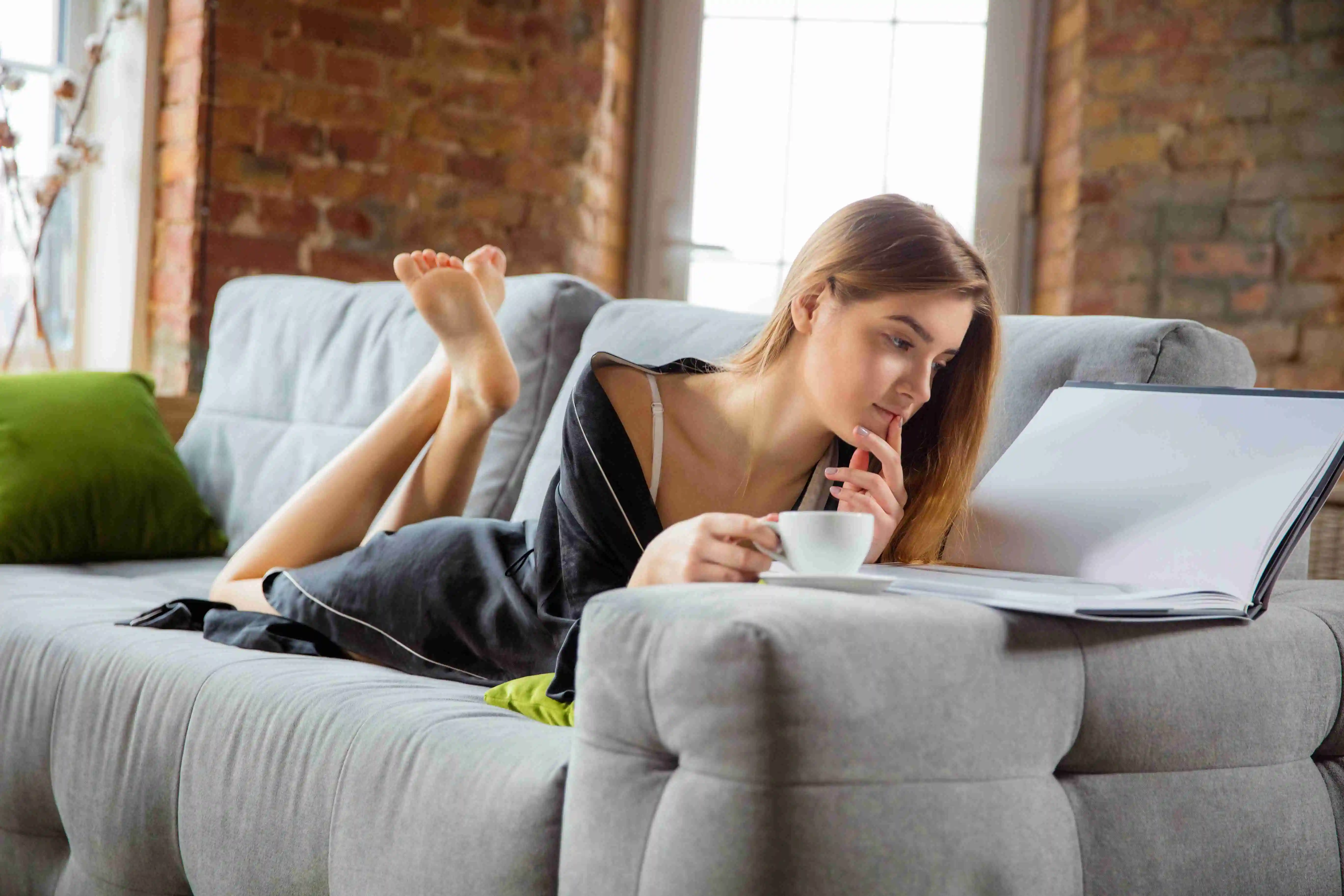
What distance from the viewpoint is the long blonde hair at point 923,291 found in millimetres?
1296

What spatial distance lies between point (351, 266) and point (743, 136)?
1107 millimetres

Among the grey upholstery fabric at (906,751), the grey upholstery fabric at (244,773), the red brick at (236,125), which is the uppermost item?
the red brick at (236,125)

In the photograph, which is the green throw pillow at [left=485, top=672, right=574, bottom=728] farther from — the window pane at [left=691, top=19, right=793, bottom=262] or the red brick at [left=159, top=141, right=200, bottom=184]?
the window pane at [left=691, top=19, right=793, bottom=262]

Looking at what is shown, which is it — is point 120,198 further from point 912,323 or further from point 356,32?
point 912,323

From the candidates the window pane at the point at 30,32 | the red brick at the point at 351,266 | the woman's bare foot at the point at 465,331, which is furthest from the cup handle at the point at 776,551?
the window pane at the point at 30,32

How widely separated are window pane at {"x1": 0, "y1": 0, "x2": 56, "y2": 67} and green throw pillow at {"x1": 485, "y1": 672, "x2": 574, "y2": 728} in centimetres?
260

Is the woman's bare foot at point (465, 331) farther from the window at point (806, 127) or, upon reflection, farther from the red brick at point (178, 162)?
the window at point (806, 127)

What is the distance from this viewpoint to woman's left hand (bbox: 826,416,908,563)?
119 centimetres

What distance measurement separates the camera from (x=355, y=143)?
10.4ft

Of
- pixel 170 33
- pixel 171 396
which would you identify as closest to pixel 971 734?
pixel 171 396

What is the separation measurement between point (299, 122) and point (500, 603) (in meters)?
2.01

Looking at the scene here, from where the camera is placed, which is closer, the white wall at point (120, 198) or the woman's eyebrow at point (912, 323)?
the woman's eyebrow at point (912, 323)

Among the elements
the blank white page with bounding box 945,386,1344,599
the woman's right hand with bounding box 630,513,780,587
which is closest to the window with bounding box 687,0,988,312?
the blank white page with bounding box 945,386,1344,599

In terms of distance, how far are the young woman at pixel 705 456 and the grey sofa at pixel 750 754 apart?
73 mm
